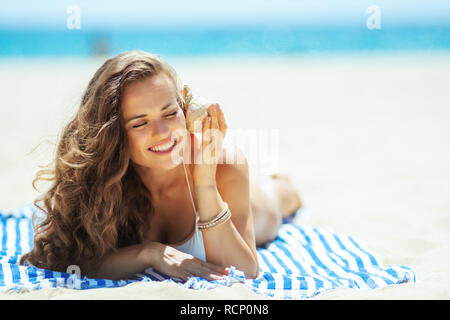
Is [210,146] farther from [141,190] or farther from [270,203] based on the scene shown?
[270,203]

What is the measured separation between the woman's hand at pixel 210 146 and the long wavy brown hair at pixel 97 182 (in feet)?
0.70

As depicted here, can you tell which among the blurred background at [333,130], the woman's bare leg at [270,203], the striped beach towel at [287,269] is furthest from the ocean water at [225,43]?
the striped beach towel at [287,269]

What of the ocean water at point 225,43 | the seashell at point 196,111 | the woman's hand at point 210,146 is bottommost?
the woman's hand at point 210,146

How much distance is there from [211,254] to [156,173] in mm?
650

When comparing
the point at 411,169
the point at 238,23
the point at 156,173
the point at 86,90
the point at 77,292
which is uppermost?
the point at 238,23

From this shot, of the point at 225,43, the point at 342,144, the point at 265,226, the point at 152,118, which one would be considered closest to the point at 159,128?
the point at 152,118

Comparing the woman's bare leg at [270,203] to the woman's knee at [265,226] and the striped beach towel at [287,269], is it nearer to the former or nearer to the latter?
the woman's knee at [265,226]

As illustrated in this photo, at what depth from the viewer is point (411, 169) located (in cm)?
561

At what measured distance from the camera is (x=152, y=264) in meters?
2.59

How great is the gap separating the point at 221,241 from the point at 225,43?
106 ft

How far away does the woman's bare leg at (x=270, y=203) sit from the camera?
3442mm

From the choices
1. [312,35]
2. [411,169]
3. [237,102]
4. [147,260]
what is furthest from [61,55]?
[147,260]

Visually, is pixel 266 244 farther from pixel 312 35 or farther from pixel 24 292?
pixel 312 35

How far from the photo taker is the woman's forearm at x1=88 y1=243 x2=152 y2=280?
261 cm
